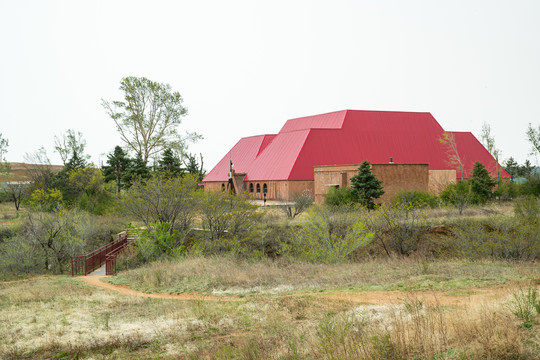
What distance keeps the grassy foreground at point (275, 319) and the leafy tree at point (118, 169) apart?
99.3ft

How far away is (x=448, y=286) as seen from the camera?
11453mm

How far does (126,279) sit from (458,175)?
39817 millimetres

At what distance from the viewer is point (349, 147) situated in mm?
46344

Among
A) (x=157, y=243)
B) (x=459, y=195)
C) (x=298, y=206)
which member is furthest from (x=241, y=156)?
(x=157, y=243)

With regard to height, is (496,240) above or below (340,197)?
below

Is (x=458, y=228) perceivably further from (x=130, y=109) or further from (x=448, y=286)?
(x=130, y=109)

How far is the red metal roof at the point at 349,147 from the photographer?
1731 inches

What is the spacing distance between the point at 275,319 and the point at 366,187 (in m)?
23.3

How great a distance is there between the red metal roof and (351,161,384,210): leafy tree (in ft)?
35.1

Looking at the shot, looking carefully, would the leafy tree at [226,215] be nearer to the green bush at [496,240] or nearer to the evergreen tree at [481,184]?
the green bush at [496,240]

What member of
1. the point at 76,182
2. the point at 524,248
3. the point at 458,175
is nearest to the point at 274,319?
the point at 524,248

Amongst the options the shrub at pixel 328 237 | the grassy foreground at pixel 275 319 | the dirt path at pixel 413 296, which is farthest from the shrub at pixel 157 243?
the dirt path at pixel 413 296

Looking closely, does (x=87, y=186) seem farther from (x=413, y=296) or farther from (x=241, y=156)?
(x=413, y=296)

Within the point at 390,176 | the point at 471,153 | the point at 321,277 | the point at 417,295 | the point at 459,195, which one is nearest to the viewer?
the point at 417,295
